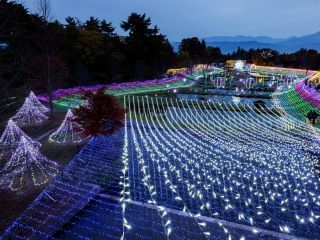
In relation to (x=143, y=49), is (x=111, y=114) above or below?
below

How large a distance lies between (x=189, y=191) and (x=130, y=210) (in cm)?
184

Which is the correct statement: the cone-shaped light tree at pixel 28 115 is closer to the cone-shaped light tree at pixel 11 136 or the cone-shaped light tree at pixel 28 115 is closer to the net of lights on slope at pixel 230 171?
the cone-shaped light tree at pixel 11 136

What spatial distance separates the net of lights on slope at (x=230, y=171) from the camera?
26.9ft

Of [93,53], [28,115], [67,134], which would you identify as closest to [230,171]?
[67,134]

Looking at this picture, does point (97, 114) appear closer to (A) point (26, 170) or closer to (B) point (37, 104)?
(A) point (26, 170)

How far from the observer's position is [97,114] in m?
12.5

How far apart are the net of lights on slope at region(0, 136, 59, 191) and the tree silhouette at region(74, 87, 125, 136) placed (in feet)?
6.46

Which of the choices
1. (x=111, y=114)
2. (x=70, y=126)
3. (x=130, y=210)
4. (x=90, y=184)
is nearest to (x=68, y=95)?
(x=70, y=126)

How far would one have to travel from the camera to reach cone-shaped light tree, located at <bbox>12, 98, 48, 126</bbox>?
16.5 meters

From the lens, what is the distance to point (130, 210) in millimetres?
8523

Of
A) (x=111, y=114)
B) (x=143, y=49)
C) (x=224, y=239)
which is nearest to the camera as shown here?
(x=224, y=239)

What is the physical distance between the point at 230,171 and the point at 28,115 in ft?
35.1

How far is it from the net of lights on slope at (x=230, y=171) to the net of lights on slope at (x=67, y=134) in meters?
2.13

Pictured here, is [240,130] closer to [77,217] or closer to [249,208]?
[249,208]
